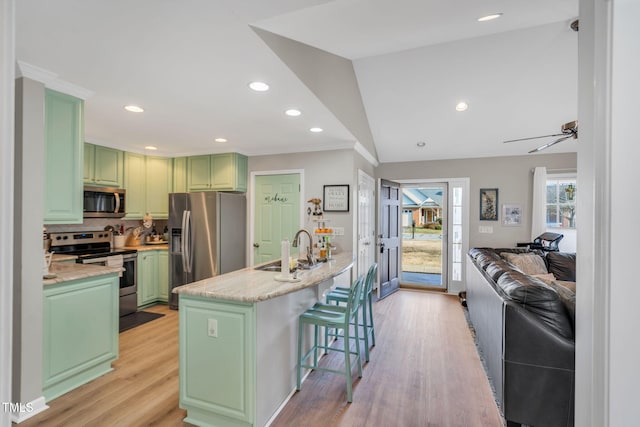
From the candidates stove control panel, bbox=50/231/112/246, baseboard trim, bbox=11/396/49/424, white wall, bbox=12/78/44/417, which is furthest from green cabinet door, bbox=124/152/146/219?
baseboard trim, bbox=11/396/49/424

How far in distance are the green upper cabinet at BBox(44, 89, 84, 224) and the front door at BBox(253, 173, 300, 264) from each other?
89.3 inches

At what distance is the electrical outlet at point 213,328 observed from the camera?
6.16 ft

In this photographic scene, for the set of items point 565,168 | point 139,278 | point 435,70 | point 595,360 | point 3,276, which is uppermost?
point 435,70

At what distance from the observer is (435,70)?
11.1ft

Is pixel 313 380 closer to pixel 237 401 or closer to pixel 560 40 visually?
pixel 237 401

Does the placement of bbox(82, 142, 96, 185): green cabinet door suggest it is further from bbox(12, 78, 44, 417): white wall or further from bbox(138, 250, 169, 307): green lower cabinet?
bbox(12, 78, 44, 417): white wall

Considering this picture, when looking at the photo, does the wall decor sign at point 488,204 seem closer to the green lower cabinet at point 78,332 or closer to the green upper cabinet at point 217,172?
the green upper cabinet at point 217,172

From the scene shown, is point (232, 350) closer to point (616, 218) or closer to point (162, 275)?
point (616, 218)

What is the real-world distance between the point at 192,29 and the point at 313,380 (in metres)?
2.62

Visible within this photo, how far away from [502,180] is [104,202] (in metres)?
5.99

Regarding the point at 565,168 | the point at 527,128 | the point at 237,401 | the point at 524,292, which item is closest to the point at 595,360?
the point at 524,292

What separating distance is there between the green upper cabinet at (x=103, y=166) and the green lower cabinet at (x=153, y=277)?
105 centimetres

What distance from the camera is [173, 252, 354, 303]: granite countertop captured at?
1775 millimetres

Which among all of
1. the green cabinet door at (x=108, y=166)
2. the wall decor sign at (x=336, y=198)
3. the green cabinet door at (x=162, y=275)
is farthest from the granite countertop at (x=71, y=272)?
the wall decor sign at (x=336, y=198)
